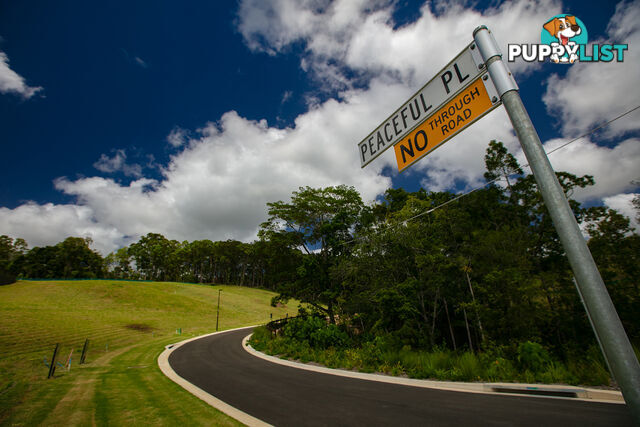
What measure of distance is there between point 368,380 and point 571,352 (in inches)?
443

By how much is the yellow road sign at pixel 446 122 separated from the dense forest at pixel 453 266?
13.3 feet

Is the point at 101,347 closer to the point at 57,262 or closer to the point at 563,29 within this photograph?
the point at 563,29

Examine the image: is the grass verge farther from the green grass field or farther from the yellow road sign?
the yellow road sign

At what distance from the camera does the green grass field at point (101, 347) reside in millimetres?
6824

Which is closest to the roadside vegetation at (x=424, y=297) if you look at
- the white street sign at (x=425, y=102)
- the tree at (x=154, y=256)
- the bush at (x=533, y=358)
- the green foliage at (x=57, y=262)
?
the bush at (x=533, y=358)

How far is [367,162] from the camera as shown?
3428mm

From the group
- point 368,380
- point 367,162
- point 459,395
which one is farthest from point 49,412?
point 459,395

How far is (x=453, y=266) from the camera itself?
17.5 metres

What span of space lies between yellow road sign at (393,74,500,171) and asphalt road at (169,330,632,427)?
5968mm

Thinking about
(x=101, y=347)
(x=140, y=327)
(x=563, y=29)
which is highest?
(x=563, y=29)

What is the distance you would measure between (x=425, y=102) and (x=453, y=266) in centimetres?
1741

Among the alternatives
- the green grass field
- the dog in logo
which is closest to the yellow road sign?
the dog in logo

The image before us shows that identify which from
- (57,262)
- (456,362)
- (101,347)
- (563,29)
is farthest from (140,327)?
(57,262)

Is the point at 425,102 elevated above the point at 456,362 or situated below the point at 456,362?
above
